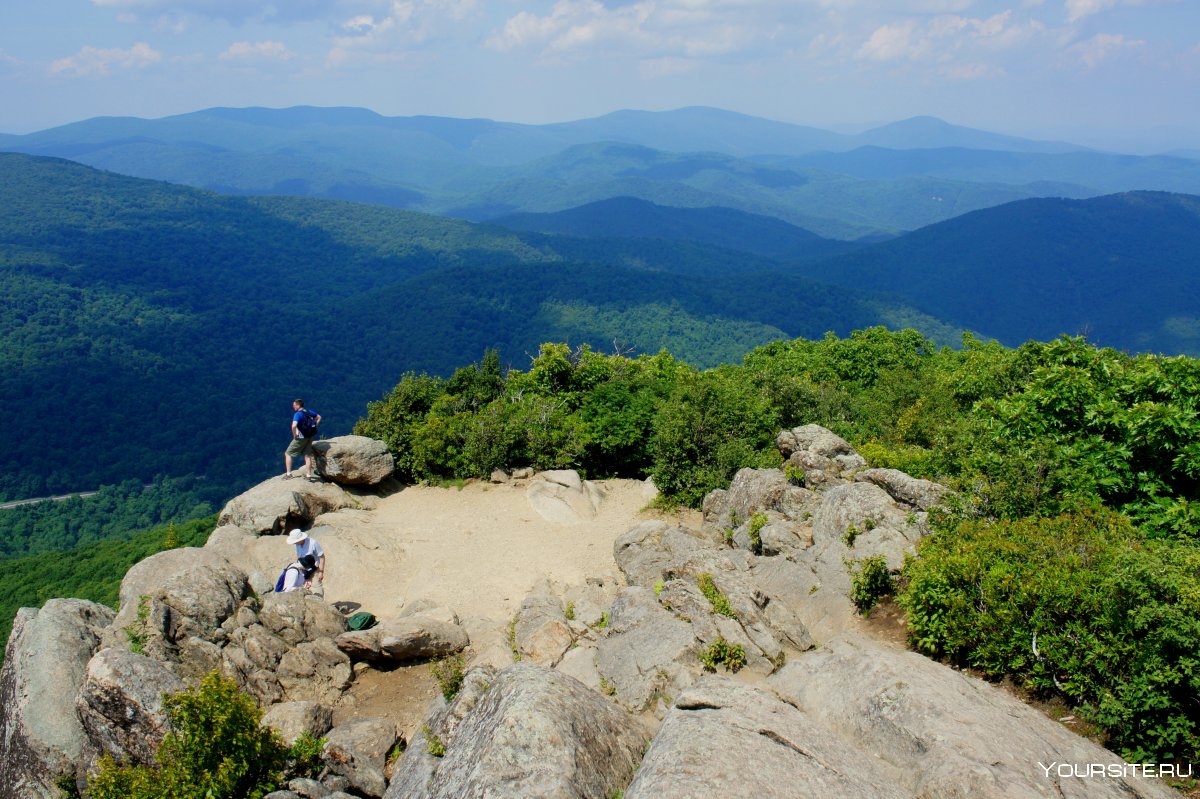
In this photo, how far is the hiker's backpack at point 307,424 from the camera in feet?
56.5

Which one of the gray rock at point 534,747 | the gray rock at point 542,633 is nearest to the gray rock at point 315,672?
the gray rock at point 542,633

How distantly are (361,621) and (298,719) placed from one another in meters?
3.17

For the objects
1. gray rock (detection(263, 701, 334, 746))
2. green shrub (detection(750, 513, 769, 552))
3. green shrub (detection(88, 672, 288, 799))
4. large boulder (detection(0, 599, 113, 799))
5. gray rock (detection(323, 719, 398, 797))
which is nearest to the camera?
green shrub (detection(88, 672, 288, 799))

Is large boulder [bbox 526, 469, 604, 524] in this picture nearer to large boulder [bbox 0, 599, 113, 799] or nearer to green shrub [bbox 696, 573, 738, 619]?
green shrub [bbox 696, 573, 738, 619]

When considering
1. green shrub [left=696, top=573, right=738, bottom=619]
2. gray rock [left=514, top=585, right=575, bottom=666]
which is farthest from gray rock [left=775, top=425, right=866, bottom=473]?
gray rock [left=514, top=585, right=575, bottom=666]

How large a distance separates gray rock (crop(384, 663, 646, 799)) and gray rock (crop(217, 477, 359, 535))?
1008 cm

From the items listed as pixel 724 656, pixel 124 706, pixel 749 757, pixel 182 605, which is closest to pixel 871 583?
pixel 724 656

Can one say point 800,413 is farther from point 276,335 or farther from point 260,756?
point 276,335

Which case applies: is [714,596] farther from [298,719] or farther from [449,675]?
[298,719]

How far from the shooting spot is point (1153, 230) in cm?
18325

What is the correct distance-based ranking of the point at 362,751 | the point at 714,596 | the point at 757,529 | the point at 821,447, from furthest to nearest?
the point at 821,447, the point at 757,529, the point at 714,596, the point at 362,751

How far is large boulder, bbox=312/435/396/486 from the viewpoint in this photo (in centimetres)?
1856

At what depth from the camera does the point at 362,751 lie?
9.18 m

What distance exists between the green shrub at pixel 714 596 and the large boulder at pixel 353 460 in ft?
36.6
